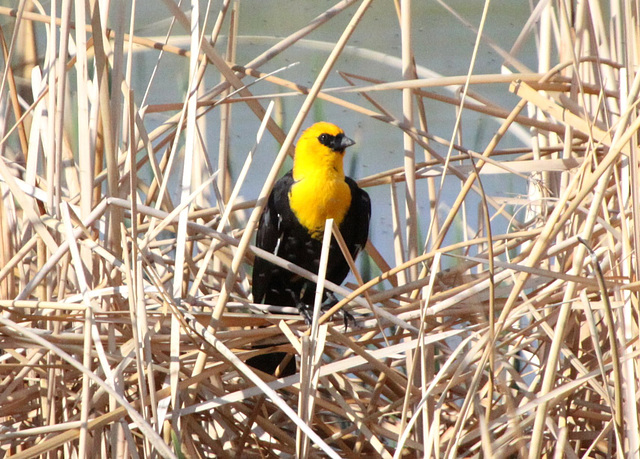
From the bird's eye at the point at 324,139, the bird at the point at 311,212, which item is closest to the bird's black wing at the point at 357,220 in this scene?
the bird at the point at 311,212

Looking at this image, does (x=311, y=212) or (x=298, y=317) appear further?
(x=311, y=212)

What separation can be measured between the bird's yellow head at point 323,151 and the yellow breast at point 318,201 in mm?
28

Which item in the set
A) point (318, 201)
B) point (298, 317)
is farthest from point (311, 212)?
point (298, 317)

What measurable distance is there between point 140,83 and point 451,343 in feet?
9.24

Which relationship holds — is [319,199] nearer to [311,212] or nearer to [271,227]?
[311,212]

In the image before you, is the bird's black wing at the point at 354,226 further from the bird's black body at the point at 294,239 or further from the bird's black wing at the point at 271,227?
the bird's black wing at the point at 271,227

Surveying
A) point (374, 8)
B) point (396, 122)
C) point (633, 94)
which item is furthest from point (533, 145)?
point (374, 8)

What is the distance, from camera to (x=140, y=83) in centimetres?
405

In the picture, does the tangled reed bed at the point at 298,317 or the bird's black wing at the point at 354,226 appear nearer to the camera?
the tangled reed bed at the point at 298,317

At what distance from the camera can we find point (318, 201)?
6.04ft

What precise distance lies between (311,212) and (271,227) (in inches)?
5.3

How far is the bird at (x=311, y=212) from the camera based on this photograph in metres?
1.84

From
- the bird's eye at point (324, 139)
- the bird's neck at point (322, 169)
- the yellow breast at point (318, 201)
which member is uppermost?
the bird's eye at point (324, 139)

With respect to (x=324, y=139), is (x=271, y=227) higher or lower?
lower
